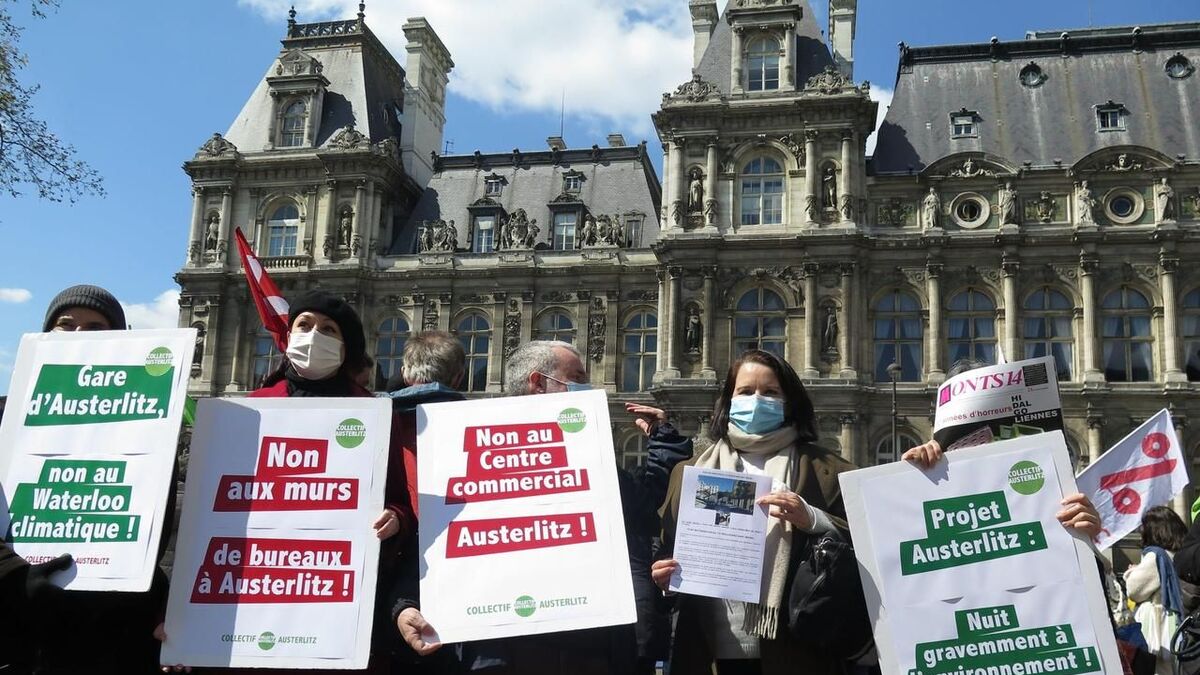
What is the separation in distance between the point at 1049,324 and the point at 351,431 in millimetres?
28009

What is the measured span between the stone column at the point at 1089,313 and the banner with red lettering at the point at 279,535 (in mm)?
27282

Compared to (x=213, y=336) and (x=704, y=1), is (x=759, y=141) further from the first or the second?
(x=213, y=336)

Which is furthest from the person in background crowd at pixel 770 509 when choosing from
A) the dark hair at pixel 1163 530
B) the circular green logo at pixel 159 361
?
the dark hair at pixel 1163 530

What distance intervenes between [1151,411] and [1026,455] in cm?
2627

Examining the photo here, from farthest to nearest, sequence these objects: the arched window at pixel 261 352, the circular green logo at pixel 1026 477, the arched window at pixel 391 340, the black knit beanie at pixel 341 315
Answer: the arched window at pixel 261 352, the arched window at pixel 391 340, the black knit beanie at pixel 341 315, the circular green logo at pixel 1026 477

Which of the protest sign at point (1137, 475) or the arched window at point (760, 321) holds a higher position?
the arched window at point (760, 321)

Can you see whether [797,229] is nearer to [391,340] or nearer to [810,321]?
[810,321]

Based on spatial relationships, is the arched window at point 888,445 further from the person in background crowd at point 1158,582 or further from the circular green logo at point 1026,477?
the circular green logo at point 1026,477

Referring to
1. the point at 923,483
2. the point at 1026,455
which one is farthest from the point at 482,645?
the point at 1026,455

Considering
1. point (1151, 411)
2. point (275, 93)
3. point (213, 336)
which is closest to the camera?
point (1151, 411)

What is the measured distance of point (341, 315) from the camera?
5.44 meters

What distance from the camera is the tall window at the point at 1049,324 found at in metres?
29.2

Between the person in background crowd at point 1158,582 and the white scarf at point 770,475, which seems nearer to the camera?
the white scarf at point 770,475

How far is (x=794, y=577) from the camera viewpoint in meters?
4.97
